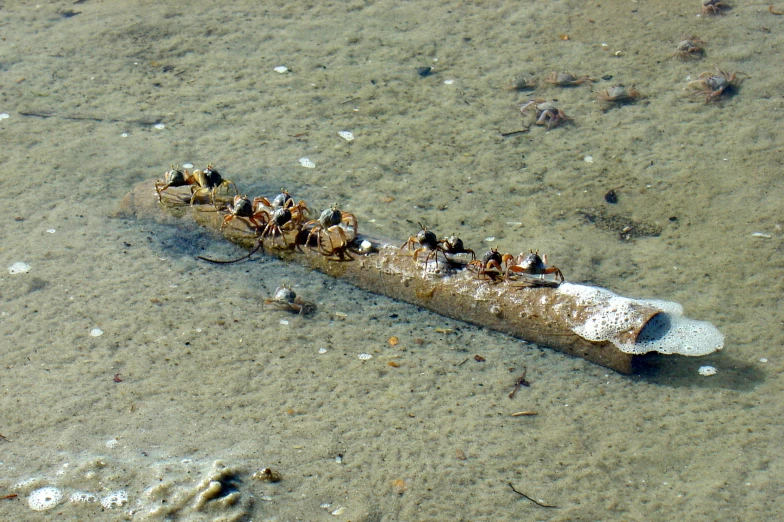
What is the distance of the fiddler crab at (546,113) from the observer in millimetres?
6754

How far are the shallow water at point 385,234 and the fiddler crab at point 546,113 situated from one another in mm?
127

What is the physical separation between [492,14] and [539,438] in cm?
574

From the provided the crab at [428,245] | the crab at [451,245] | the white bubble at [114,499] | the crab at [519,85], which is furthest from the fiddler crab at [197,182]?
the crab at [519,85]

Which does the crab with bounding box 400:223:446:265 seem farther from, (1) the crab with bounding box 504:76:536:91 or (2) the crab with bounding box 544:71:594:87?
(2) the crab with bounding box 544:71:594:87

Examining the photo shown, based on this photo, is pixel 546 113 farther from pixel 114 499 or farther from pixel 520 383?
pixel 114 499

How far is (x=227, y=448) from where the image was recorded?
12.7 feet

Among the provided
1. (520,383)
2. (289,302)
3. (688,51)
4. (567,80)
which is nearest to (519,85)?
(567,80)

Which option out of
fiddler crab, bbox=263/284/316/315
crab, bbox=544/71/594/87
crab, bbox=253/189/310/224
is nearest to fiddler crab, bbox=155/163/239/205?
crab, bbox=253/189/310/224

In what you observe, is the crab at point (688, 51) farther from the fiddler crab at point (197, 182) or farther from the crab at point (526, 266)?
the fiddler crab at point (197, 182)

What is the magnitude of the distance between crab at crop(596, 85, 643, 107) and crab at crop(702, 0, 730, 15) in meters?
1.78

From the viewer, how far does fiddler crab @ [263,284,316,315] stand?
4859 mm

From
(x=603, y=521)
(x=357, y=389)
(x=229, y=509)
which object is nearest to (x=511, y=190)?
(x=357, y=389)

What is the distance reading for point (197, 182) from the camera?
5.59m

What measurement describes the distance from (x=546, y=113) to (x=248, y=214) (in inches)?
119
